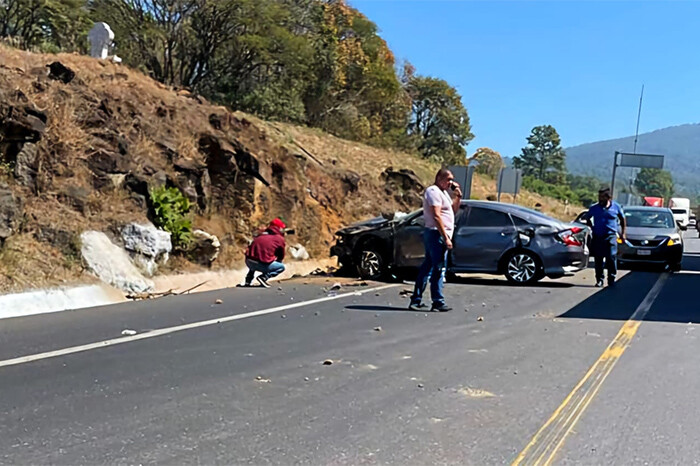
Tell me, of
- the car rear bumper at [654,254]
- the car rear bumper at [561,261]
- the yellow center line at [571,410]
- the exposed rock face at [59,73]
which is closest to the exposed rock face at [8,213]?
the exposed rock face at [59,73]

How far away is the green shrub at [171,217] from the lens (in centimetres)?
1449

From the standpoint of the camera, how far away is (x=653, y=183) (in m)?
136

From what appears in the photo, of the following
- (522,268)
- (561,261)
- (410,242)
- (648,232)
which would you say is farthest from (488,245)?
(648,232)

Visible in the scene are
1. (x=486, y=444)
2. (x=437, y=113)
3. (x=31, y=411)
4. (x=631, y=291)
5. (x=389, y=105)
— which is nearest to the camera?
(x=486, y=444)

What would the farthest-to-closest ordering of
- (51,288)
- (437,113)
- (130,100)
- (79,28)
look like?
(437,113) < (79,28) < (130,100) < (51,288)

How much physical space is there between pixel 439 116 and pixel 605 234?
46189 mm

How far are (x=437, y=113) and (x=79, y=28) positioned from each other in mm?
33275

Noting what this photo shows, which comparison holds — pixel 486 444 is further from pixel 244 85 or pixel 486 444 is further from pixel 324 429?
pixel 244 85

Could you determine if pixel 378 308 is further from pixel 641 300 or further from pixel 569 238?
pixel 569 238

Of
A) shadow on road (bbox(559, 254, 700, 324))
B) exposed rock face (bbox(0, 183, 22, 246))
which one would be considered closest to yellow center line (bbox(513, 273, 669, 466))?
shadow on road (bbox(559, 254, 700, 324))

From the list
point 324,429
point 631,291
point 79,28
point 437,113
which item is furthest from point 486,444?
point 437,113

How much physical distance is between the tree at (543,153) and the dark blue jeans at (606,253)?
97.5 meters

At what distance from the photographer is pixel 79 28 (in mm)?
30984

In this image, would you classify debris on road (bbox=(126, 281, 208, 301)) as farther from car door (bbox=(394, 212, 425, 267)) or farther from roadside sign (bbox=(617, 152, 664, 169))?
roadside sign (bbox=(617, 152, 664, 169))
